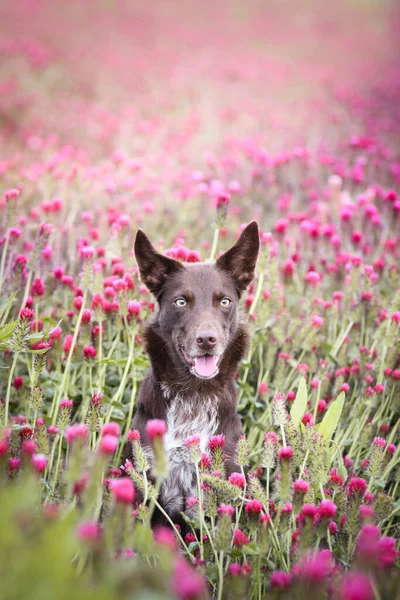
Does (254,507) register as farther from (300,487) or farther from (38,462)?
(38,462)

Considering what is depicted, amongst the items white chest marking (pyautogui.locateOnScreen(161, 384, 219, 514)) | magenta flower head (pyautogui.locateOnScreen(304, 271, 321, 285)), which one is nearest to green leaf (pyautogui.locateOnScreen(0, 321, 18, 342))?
white chest marking (pyautogui.locateOnScreen(161, 384, 219, 514))

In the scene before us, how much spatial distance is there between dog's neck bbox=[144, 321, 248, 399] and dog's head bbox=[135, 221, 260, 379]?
0.05m

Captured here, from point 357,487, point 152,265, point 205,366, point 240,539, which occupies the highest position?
point 152,265

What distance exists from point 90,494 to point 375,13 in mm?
17788

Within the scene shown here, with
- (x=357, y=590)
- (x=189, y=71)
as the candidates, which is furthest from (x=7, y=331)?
(x=189, y=71)

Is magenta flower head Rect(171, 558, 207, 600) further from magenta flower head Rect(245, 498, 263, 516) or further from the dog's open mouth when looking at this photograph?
the dog's open mouth

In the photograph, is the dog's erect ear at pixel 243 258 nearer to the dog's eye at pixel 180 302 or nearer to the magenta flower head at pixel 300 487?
the dog's eye at pixel 180 302

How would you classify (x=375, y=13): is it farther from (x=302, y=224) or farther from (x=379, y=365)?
(x=379, y=365)

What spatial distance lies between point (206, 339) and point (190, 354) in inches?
6.2

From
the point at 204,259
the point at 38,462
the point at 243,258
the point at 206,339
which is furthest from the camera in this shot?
the point at 204,259

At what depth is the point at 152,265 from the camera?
3.68 meters

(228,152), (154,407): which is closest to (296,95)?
(228,152)

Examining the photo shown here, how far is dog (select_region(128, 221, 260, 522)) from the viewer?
3316 mm

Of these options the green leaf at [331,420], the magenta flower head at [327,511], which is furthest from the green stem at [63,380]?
the magenta flower head at [327,511]
